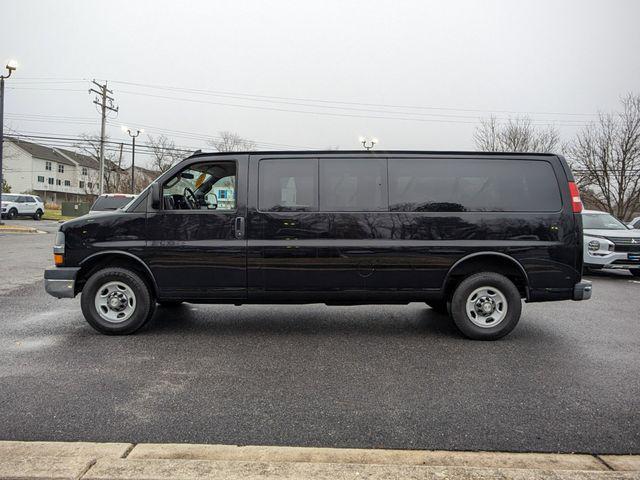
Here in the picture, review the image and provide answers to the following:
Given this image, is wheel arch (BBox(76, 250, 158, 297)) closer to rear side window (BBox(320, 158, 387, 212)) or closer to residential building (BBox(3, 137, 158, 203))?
rear side window (BBox(320, 158, 387, 212))

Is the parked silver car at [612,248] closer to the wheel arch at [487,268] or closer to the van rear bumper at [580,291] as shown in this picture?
the van rear bumper at [580,291]

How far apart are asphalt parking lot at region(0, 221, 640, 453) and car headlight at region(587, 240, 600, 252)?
4.93m

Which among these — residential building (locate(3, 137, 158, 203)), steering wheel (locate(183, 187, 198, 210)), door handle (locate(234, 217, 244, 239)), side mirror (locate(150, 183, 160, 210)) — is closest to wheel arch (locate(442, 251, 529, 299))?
door handle (locate(234, 217, 244, 239))

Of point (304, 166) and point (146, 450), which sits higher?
point (304, 166)

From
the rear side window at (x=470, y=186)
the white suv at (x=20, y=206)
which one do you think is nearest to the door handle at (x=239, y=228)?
the rear side window at (x=470, y=186)

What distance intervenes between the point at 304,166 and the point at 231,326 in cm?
227

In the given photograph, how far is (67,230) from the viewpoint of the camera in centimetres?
525

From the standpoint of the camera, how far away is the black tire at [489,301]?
522cm

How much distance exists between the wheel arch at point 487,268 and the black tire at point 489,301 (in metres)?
0.10

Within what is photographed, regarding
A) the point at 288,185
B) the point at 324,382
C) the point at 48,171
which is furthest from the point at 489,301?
the point at 48,171

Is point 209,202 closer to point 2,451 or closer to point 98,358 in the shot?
point 98,358

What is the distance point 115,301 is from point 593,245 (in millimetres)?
10622

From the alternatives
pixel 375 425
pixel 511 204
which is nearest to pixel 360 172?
pixel 511 204

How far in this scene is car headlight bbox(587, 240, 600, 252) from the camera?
35.8 ft
